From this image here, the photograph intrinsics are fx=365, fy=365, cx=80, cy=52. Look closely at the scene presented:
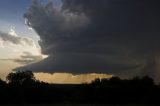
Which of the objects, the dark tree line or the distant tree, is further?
the distant tree

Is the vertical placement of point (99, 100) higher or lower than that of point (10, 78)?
lower

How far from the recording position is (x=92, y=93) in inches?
5659

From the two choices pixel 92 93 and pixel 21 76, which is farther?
pixel 21 76

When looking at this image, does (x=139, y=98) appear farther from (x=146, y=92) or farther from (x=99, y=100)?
(x=99, y=100)

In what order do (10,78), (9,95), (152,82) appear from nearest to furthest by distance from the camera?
(9,95)
(152,82)
(10,78)

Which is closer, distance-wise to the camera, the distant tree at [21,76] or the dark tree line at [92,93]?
the dark tree line at [92,93]

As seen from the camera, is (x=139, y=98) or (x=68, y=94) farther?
(x=68, y=94)

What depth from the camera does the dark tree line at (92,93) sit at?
5408 inches

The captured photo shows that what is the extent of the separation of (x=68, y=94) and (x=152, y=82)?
3630 cm

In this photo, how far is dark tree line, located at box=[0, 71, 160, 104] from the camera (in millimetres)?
137375

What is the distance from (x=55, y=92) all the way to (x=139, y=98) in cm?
3352

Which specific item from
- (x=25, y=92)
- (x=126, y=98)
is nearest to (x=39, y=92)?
(x=25, y=92)

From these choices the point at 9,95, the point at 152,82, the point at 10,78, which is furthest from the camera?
the point at 10,78

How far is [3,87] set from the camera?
142 meters
